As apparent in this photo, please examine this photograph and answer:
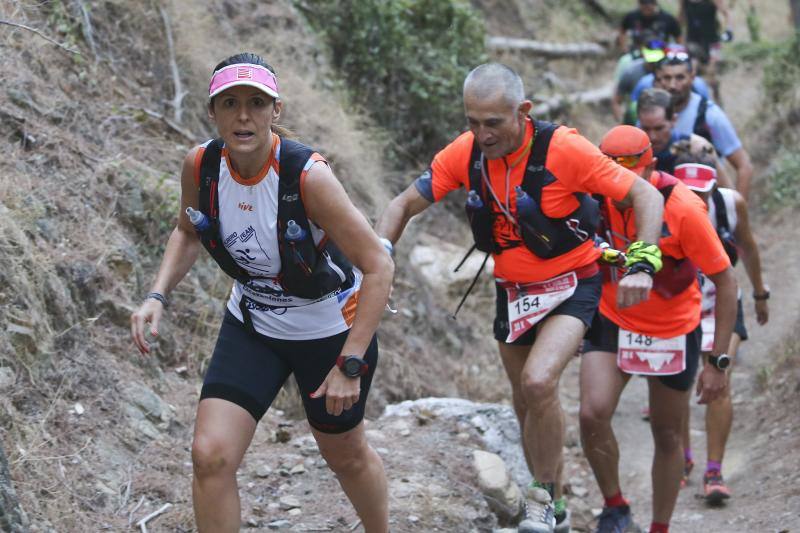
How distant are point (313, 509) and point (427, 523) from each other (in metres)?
0.60

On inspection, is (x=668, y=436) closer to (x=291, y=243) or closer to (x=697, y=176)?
(x=697, y=176)

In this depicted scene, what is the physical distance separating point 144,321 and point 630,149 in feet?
9.00

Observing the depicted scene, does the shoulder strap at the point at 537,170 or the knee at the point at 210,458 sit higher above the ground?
the shoulder strap at the point at 537,170

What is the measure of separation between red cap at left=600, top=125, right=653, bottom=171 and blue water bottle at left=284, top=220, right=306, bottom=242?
2273mm

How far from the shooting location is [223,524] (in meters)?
3.93

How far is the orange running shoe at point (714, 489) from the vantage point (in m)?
6.86

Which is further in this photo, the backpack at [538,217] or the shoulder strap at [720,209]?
the shoulder strap at [720,209]

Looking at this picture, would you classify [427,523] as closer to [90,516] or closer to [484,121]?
[90,516]

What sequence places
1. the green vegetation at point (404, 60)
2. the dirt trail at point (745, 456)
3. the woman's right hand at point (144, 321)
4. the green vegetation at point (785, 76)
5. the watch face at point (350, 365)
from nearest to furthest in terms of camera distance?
the watch face at point (350, 365) < the woman's right hand at point (144, 321) < the dirt trail at point (745, 456) < the green vegetation at point (404, 60) < the green vegetation at point (785, 76)

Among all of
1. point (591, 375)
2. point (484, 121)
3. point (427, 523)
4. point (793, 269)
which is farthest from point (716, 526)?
point (793, 269)

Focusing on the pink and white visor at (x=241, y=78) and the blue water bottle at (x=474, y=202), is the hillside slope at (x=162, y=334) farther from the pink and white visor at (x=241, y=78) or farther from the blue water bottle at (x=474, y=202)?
the pink and white visor at (x=241, y=78)

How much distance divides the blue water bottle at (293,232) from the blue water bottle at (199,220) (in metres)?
0.33

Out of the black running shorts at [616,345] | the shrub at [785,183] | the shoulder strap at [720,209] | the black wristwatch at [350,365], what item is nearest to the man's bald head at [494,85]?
the black running shorts at [616,345]

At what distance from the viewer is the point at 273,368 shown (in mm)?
4230
